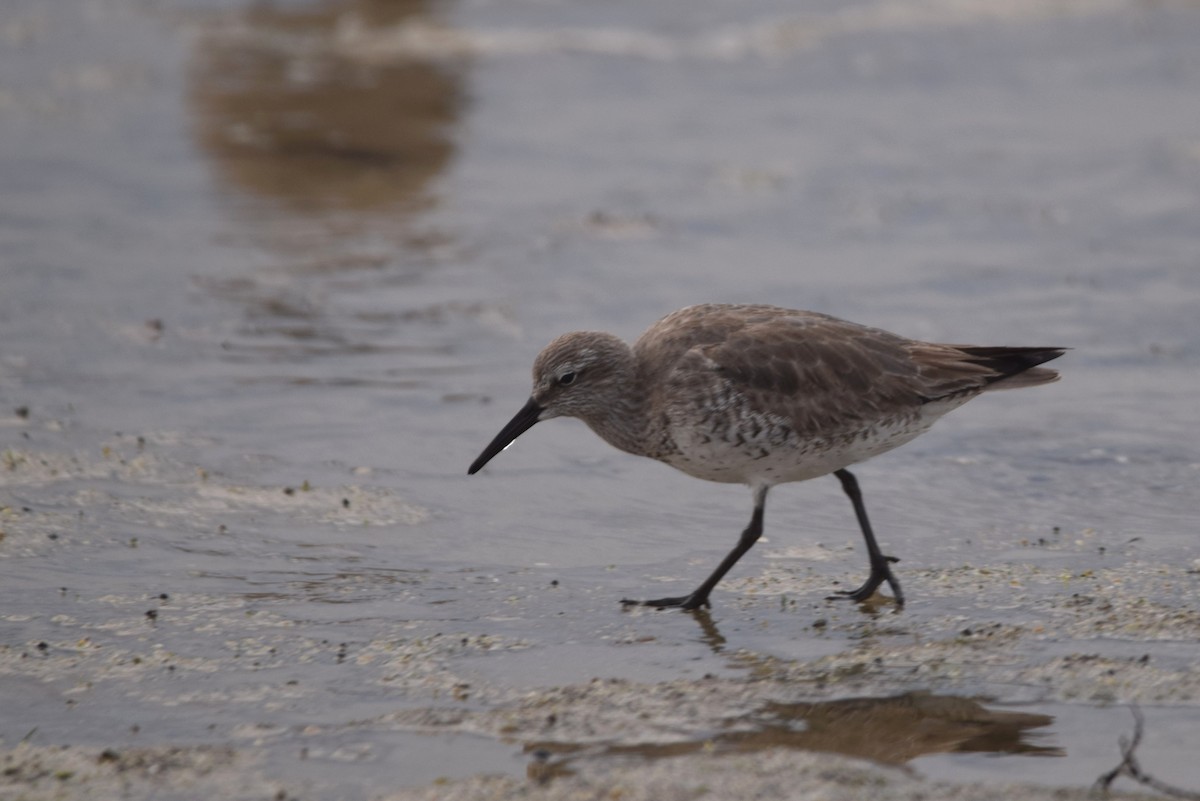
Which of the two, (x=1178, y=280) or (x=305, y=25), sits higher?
(x=305, y=25)

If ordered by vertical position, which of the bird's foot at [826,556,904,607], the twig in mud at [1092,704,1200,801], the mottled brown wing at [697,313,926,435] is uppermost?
the mottled brown wing at [697,313,926,435]

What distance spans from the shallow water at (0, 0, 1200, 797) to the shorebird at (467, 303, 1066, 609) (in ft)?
1.59

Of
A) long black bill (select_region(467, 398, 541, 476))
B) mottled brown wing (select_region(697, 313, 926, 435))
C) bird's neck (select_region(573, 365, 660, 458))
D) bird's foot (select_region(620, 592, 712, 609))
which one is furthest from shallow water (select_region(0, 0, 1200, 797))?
mottled brown wing (select_region(697, 313, 926, 435))

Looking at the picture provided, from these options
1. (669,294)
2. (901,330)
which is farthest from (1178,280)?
(669,294)

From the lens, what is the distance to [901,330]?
34.0 ft

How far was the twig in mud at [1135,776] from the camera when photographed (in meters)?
4.86

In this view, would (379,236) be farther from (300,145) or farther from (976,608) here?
(976,608)

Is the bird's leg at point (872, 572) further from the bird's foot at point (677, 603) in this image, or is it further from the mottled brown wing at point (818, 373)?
the bird's foot at point (677, 603)

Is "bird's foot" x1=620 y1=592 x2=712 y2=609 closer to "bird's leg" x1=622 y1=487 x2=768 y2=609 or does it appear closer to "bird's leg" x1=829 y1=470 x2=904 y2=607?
"bird's leg" x1=622 y1=487 x2=768 y2=609

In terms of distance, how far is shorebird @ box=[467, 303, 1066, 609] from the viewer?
6875 millimetres

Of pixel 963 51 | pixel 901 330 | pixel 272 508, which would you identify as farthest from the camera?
pixel 963 51

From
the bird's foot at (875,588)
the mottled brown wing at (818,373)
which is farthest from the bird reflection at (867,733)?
the mottled brown wing at (818,373)

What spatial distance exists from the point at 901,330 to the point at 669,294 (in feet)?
5.70

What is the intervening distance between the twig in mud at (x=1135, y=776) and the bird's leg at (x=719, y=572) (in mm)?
2034
